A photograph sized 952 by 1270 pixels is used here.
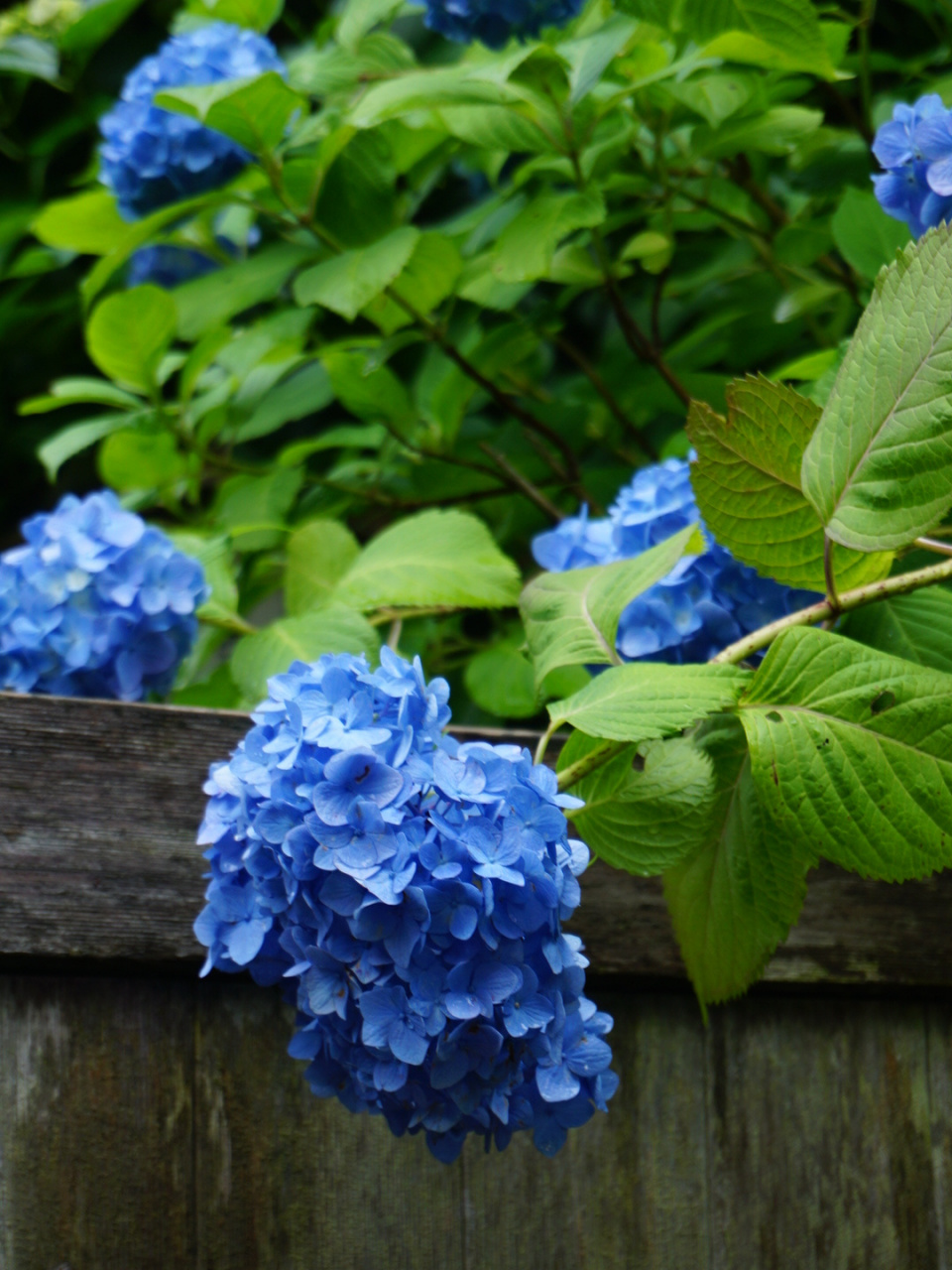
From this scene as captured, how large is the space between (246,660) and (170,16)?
6.22 feet

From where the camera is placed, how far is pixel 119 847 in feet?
2.79

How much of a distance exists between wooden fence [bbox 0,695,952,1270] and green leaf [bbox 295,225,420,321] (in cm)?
47

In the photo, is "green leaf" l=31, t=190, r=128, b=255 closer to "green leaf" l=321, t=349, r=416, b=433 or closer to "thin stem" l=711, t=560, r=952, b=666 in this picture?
"green leaf" l=321, t=349, r=416, b=433

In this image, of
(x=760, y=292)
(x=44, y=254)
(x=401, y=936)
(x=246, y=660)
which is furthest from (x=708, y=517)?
(x=44, y=254)

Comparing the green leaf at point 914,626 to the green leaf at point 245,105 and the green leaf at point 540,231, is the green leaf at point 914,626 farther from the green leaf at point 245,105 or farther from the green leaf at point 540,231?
the green leaf at point 245,105

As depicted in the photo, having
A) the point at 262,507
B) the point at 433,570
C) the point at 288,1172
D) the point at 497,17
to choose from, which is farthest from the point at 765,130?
the point at 288,1172

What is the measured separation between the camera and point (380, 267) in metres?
1.19

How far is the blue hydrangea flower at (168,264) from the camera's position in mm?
1847

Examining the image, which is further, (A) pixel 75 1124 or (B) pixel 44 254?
(B) pixel 44 254

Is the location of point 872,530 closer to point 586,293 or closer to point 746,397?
point 746,397

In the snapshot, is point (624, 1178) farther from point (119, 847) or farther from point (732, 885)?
point (119, 847)

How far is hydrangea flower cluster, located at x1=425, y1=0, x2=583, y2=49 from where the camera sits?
1261mm

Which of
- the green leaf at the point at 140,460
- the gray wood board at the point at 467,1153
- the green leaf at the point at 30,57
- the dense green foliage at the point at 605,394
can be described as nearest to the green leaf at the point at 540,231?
the dense green foliage at the point at 605,394

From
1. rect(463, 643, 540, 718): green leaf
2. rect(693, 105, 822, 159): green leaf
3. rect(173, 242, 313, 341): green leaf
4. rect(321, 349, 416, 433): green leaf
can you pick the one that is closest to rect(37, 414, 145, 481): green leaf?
rect(173, 242, 313, 341): green leaf
